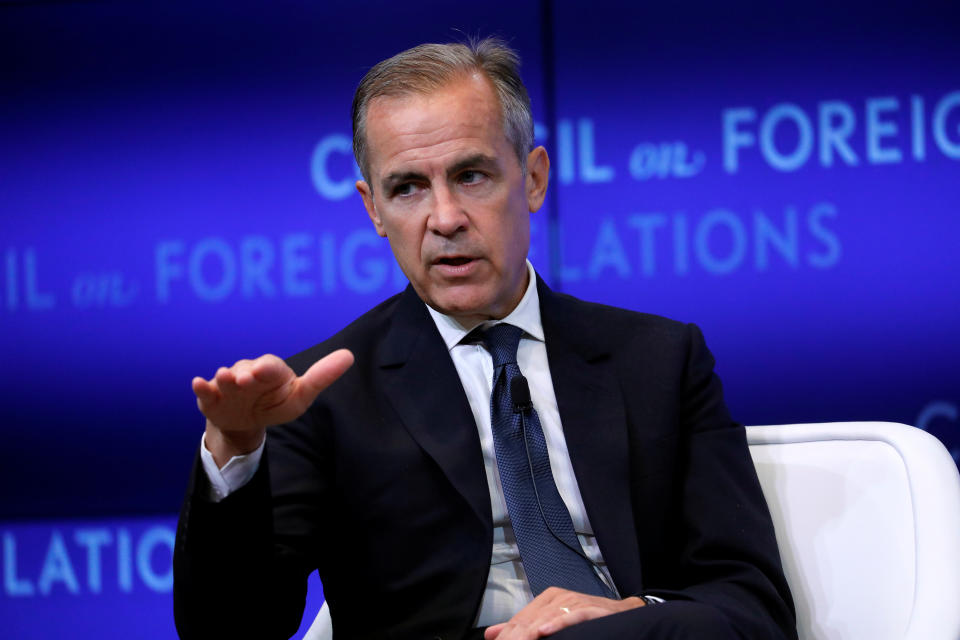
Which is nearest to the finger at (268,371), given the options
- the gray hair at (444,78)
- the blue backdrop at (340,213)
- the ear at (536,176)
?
the gray hair at (444,78)

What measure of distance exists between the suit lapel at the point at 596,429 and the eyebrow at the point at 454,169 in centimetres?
28

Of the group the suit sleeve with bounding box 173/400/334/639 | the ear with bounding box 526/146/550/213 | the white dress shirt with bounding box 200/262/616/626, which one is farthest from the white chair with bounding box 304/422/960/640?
the ear with bounding box 526/146/550/213

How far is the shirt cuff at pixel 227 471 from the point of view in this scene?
4.44 feet

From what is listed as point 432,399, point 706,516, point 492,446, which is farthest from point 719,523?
point 432,399

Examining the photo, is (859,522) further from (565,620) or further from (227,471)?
(227,471)

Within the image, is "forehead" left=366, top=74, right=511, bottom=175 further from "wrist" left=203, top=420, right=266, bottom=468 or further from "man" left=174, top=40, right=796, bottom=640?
"wrist" left=203, top=420, right=266, bottom=468

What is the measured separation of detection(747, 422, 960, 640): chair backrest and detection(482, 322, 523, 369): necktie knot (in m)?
0.45

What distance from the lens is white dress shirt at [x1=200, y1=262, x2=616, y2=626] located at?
1562mm

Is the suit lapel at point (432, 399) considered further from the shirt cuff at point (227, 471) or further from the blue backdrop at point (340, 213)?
the blue backdrop at point (340, 213)

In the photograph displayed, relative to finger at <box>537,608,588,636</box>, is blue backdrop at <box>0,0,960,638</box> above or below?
above

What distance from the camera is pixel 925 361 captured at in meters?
3.02

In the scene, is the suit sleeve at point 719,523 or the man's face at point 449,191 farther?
the man's face at point 449,191

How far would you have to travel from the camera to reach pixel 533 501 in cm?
156

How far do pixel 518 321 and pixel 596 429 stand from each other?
23 cm
